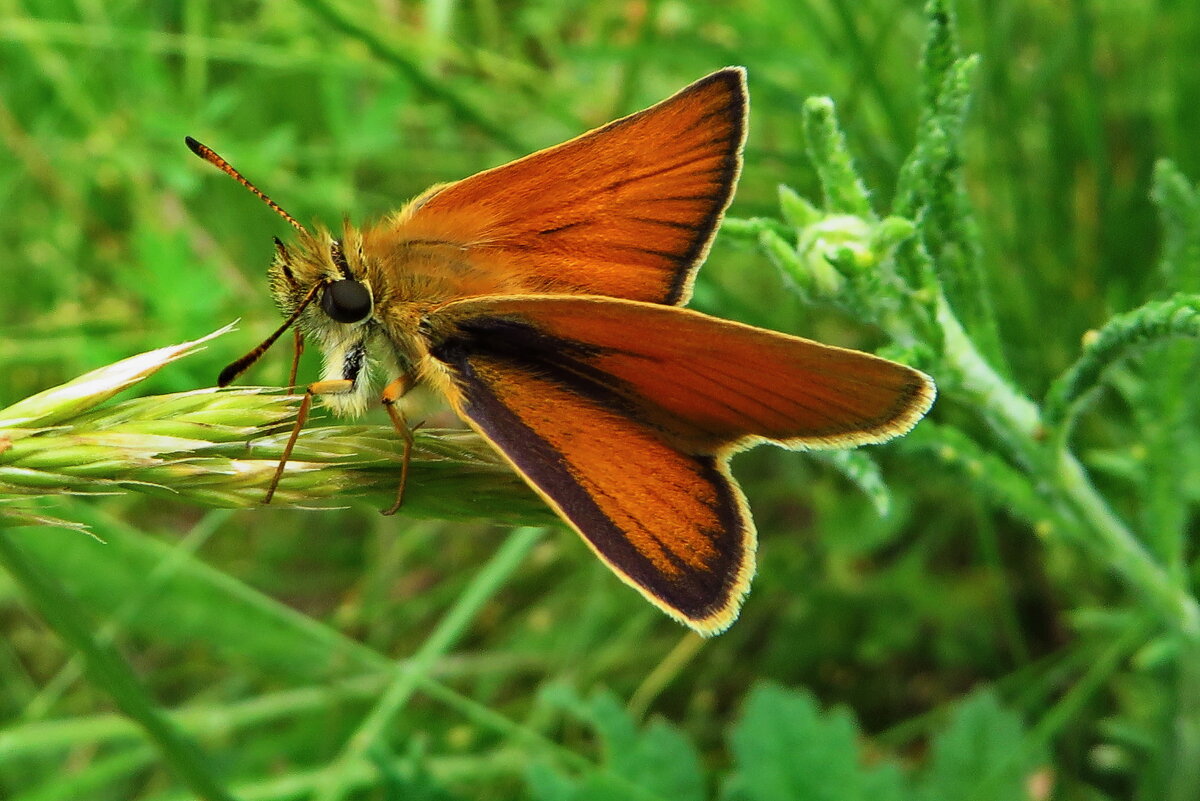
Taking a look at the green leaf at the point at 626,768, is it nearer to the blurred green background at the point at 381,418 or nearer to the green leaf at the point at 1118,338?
the blurred green background at the point at 381,418

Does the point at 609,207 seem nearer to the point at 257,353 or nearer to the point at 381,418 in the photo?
the point at 257,353

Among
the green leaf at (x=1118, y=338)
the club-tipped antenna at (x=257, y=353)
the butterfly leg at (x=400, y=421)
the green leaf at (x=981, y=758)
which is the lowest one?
the green leaf at (x=981, y=758)

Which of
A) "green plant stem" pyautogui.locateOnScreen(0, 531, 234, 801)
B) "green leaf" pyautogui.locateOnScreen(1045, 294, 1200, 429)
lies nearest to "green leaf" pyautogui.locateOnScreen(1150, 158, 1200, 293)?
"green leaf" pyautogui.locateOnScreen(1045, 294, 1200, 429)

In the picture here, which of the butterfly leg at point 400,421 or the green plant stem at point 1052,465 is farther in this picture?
the green plant stem at point 1052,465

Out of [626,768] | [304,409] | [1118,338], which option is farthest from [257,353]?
[1118,338]

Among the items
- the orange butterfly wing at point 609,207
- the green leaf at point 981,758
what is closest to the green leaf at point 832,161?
the orange butterfly wing at point 609,207

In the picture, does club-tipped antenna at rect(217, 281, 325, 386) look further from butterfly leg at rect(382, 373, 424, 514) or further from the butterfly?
butterfly leg at rect(382, 373, 424, 514)
